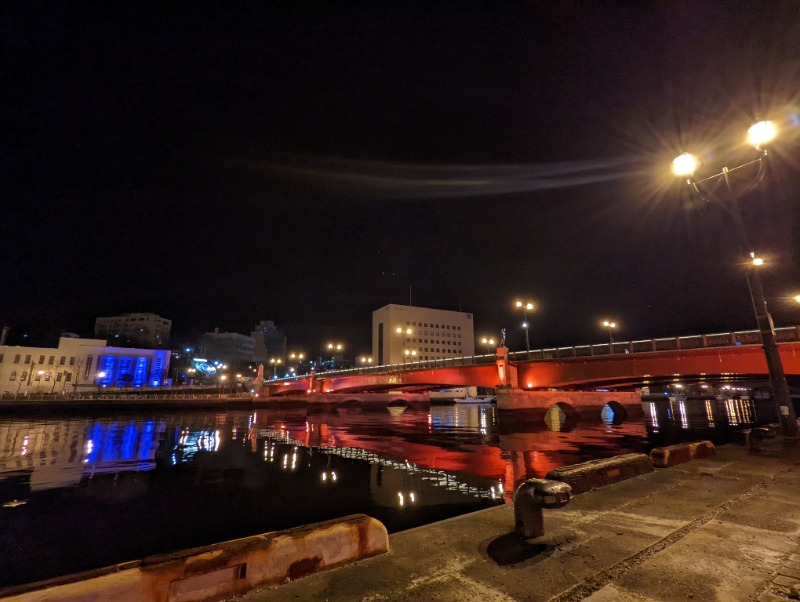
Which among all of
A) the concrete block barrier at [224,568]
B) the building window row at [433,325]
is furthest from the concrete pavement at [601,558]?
the building window row at [433,325]

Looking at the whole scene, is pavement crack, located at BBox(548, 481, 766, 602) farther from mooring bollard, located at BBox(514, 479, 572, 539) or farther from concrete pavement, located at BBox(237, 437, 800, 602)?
mooring bollard, located at BBox(514, 479, 572, 539)

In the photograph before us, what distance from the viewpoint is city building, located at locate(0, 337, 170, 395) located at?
77312mm

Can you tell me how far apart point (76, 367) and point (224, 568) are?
11061 cm

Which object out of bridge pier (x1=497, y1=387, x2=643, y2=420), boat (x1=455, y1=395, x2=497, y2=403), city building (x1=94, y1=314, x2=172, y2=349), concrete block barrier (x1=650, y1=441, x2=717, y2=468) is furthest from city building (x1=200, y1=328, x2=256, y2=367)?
concrete block barrier (x1=650, y1=441, x2=717, y2=468)

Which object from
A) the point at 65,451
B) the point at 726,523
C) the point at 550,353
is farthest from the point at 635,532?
the point at 550,353

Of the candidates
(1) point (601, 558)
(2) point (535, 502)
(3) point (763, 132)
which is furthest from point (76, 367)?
(3) point (763, 132)

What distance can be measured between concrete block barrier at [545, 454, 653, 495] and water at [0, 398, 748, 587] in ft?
12.1

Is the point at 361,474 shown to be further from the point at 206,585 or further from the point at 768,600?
the point at 768,600

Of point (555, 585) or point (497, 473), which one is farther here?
point (497, 473)

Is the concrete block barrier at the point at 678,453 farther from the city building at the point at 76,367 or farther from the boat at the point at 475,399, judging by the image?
the boat at the point at 475,399

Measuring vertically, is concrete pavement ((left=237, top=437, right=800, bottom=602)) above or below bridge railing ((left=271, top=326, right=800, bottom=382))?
below

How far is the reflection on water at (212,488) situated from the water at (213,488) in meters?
0.05

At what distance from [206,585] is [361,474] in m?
13.1

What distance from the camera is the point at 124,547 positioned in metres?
8.58
